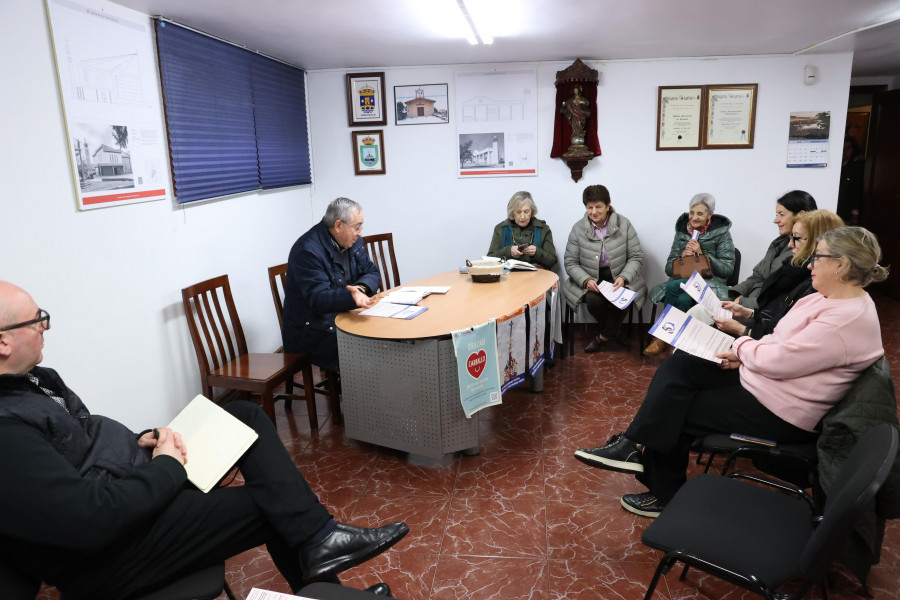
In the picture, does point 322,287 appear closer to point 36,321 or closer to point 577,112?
point 36,321

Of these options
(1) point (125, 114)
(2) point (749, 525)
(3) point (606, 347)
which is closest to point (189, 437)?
(2) point (749, 525)

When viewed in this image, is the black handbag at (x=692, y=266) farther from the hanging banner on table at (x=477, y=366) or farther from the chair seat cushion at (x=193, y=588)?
the chair seat cushion at (x=193, y=588)

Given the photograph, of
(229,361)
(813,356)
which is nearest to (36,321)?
(229,361)

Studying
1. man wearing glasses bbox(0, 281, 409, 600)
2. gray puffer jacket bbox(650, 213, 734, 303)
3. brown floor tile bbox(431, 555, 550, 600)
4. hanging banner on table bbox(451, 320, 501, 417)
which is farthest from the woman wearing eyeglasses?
man wearing glasses bbox(0, 281, 409, 600)

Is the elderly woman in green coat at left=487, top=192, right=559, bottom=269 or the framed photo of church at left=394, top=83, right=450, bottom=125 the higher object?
the framed photo of church at left=394, top=83, right=450, bottom=125

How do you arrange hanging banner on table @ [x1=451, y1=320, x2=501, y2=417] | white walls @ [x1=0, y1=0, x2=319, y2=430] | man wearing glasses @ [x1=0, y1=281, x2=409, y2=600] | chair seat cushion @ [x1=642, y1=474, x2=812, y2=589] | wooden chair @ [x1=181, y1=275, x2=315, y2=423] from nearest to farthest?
man wearing glasses @ [x1=0, y1=281, x2=409, y2=600]
chair seat cushion @ [x1=642, y1=474, x2=812, y2=589]
white walls @ [x1=0, y1=0, x2=319, y2=430]
hanging banner on table @ [x1=451, y1=320, x2=501, y2=417]
wooden chair @ [x1=181, y1=275, x2=315, y2=423]

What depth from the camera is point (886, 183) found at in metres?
6.55

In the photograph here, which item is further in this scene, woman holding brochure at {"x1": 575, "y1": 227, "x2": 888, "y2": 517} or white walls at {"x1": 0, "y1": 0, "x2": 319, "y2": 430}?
white walls at {"x1": 0, "y1": 0, "x2": 319, "y2": 430}

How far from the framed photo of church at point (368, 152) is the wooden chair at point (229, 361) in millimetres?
2222

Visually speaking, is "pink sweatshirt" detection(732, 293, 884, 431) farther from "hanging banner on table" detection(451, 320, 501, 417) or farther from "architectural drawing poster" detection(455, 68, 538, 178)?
"architectural drawing poster" detection(455, 68, 538, 178)

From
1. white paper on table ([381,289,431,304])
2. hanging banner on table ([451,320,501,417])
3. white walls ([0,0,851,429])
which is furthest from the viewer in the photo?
white paper on table ([381,289,431,304])

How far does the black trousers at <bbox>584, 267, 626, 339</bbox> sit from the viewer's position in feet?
15.9

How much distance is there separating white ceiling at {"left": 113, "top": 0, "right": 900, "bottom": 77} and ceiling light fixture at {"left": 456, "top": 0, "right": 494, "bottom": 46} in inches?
1.8

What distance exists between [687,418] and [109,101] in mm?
3062
